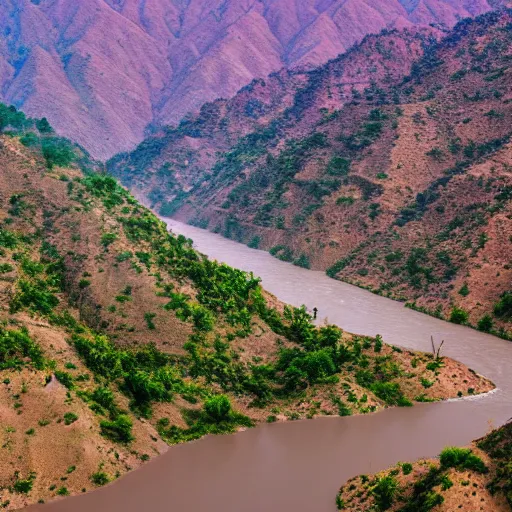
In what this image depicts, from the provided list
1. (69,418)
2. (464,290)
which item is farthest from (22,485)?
(464,290)

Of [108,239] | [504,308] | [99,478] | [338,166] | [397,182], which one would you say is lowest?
[504,308]

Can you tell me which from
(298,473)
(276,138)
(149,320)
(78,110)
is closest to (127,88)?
(78,110)

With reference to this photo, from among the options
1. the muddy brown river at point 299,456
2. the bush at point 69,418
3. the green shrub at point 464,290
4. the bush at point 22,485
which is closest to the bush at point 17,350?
the bush at point 69,418

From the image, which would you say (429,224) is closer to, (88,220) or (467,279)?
(467,279)

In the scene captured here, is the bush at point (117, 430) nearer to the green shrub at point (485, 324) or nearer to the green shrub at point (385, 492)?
the green shrub at point (385, 492)

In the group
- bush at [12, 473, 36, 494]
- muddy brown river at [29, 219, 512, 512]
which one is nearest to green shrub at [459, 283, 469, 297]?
muddy brown river at [29, 219, 512, 512]

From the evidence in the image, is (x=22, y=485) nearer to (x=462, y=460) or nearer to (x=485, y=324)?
(x=462, y=460)
